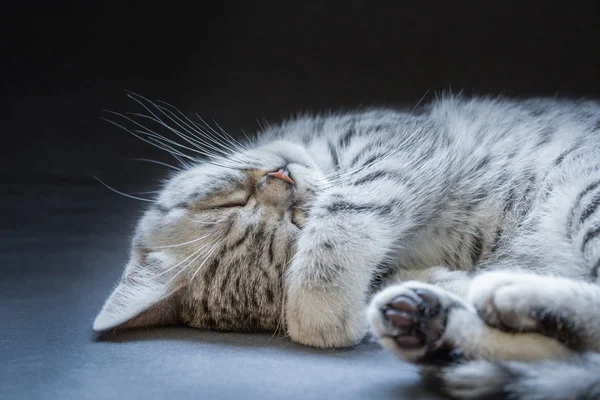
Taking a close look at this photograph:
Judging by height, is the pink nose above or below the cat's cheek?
above

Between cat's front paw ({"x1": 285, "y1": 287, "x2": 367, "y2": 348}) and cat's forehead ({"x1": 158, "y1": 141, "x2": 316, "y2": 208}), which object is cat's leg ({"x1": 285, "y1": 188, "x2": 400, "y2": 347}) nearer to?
cat's front paw ({"x1": 285, "y1": 287, "x2": 367, "y2": 348})

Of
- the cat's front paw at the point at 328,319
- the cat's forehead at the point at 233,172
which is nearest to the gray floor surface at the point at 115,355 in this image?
the cat's front paw at the point at 328,319

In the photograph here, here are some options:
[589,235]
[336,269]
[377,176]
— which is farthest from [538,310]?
[377,176]

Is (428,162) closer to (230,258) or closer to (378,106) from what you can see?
(230,258)

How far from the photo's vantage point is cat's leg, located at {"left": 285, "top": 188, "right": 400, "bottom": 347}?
1096mm

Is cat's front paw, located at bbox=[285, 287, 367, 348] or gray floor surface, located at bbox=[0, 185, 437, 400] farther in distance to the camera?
cat's front paw, located at bbox=[285, 287, 367, 348]

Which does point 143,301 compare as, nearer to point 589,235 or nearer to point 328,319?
point 328,319

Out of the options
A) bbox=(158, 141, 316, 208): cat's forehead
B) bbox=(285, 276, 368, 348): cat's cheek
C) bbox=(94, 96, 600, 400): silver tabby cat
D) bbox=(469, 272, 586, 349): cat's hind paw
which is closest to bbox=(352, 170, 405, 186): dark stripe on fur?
bbox=(94, 96, 600, 400): silver tabby cat

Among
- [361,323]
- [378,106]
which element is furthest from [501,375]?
[378,106]

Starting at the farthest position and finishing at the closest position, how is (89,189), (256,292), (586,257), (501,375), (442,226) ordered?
(89,189) → (442,226) → (256,292) → (586,257) → (501,375)

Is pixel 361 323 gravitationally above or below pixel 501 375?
above

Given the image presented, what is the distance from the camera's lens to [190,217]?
4.27 feet

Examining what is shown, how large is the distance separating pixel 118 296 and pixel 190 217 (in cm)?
21

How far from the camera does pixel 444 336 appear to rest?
0.92 m
